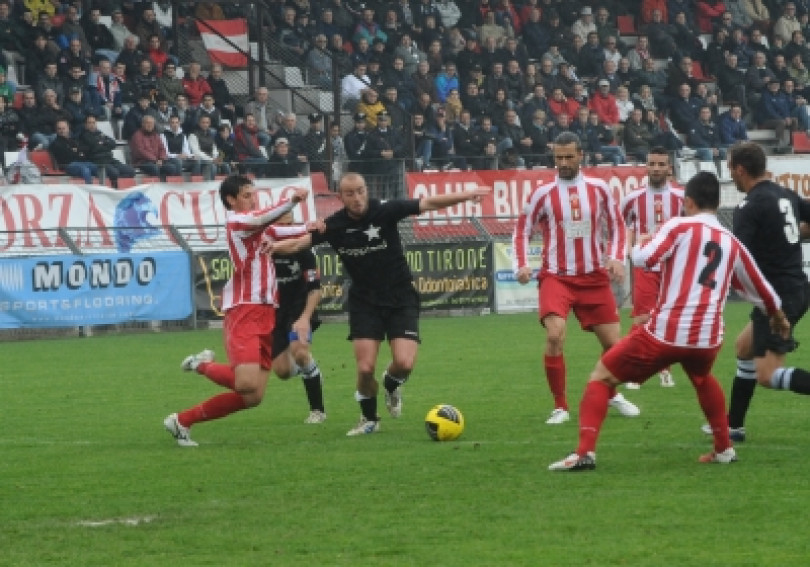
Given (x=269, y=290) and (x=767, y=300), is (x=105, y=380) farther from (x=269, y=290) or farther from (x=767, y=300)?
(x=767, y=300)

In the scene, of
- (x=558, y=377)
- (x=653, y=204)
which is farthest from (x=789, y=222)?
(x=653, y=204)

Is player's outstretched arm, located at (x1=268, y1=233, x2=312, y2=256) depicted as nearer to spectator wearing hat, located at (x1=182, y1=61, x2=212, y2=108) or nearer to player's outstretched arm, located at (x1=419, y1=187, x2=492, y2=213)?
player's outstretched arm, located at (x1=419, y1=187, x2=492, y2=213)

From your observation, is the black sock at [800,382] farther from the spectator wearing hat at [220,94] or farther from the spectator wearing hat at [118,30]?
the spectator wearing hat at [118,30]

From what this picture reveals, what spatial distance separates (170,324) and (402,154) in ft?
22.3

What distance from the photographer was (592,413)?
972 cm

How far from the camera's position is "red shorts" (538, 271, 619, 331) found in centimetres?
1298

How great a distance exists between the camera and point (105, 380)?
17953 mm

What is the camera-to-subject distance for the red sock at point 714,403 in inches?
390

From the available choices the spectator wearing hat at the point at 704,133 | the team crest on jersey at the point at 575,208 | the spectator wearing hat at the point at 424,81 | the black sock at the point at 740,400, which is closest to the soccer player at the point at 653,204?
the team crest on jersey at the point at 575,208

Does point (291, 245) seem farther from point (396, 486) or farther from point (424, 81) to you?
point (424, 81)

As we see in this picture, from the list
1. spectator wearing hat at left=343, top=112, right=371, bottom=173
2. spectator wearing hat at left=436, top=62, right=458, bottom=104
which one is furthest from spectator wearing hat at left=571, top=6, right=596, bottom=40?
spectator wearing hat at left=343, top=112, right=371, bottom=173

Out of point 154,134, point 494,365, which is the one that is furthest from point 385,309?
point 154,134

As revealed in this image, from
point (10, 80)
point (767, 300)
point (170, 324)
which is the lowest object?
point (170, 324)

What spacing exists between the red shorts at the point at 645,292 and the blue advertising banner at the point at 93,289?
11.1 m
